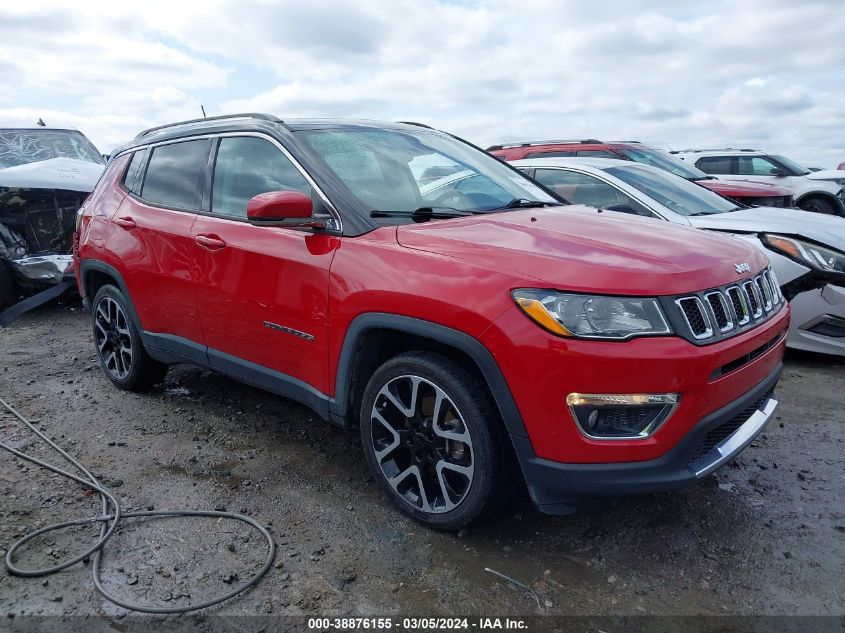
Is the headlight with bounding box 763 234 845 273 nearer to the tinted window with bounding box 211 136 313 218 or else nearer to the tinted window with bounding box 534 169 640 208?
the tinted window with bounding box 534 169 640 208

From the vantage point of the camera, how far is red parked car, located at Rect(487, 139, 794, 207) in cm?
904

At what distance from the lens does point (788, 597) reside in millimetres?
2531

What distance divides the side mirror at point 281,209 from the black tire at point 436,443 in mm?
754

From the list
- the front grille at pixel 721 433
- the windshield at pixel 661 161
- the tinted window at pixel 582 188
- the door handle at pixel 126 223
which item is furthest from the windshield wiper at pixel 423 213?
the windshield at pixel 661 161

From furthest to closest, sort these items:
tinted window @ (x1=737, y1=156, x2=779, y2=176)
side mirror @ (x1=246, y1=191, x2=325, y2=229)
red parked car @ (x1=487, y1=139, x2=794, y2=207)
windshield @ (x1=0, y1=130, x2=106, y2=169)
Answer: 1. tinted window @ (x1=737, y1=156, x2=779, y2=176)
2. red parked car @ (x1=487, y1=139, x2=794, y2=207)
3. windshield @ (x1=0, y1=130, x2=106, y2=169)
4. side mirror @ (x1=246, y1=191, x2=325, y2=229)

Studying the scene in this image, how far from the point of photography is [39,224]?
24.9ft

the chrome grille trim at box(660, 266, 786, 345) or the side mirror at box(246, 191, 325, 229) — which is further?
the side mirror at box(246, 191, 325, 229)

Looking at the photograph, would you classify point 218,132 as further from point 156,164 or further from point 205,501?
point 205,501

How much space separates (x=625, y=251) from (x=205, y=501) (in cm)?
220

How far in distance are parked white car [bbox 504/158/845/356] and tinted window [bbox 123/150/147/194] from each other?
2756 mm

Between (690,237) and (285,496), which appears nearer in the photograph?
(690,237)

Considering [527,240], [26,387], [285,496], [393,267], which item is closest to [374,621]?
[285,496]

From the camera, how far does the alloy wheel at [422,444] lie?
2830 millimetres

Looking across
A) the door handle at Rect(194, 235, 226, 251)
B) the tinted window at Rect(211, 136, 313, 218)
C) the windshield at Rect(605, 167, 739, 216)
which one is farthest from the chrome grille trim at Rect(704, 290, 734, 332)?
the windshield at Rect(605, 167, 739, 216)
